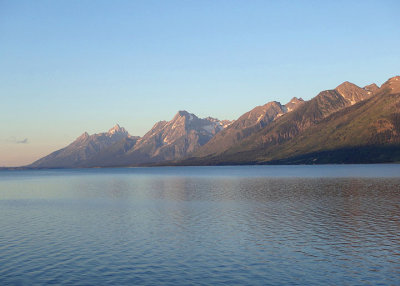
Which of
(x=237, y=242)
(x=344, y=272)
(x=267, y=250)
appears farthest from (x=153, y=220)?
(x=344, y=272)

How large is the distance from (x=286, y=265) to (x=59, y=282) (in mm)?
21344

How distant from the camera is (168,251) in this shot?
150 ft

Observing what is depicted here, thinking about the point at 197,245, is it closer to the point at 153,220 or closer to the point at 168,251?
the point at 168,251

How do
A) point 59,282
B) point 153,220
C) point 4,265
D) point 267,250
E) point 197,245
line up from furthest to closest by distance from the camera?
point 153,220 < point 197,245 < point 267,250 < point 4,265 < point 59,282

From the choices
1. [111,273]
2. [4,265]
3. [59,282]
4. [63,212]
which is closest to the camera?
[59,282]

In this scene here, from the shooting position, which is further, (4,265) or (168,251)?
(168,251)

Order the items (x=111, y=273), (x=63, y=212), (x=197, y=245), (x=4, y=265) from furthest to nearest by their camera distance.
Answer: (x=63, y=212)
(x=197, y=245)
(x=4, y=265)
(x=111, y=273)

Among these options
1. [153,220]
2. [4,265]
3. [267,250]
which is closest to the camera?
[4,265]

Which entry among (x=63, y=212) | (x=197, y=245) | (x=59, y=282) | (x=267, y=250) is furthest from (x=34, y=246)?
(x=63, y=212)

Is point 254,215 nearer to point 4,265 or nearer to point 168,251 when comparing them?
point 168,251

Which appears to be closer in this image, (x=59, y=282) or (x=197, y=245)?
(x=59, y=282)

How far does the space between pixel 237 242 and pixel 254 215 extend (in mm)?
23473

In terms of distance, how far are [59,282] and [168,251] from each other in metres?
14.2

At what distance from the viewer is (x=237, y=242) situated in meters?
49.5
